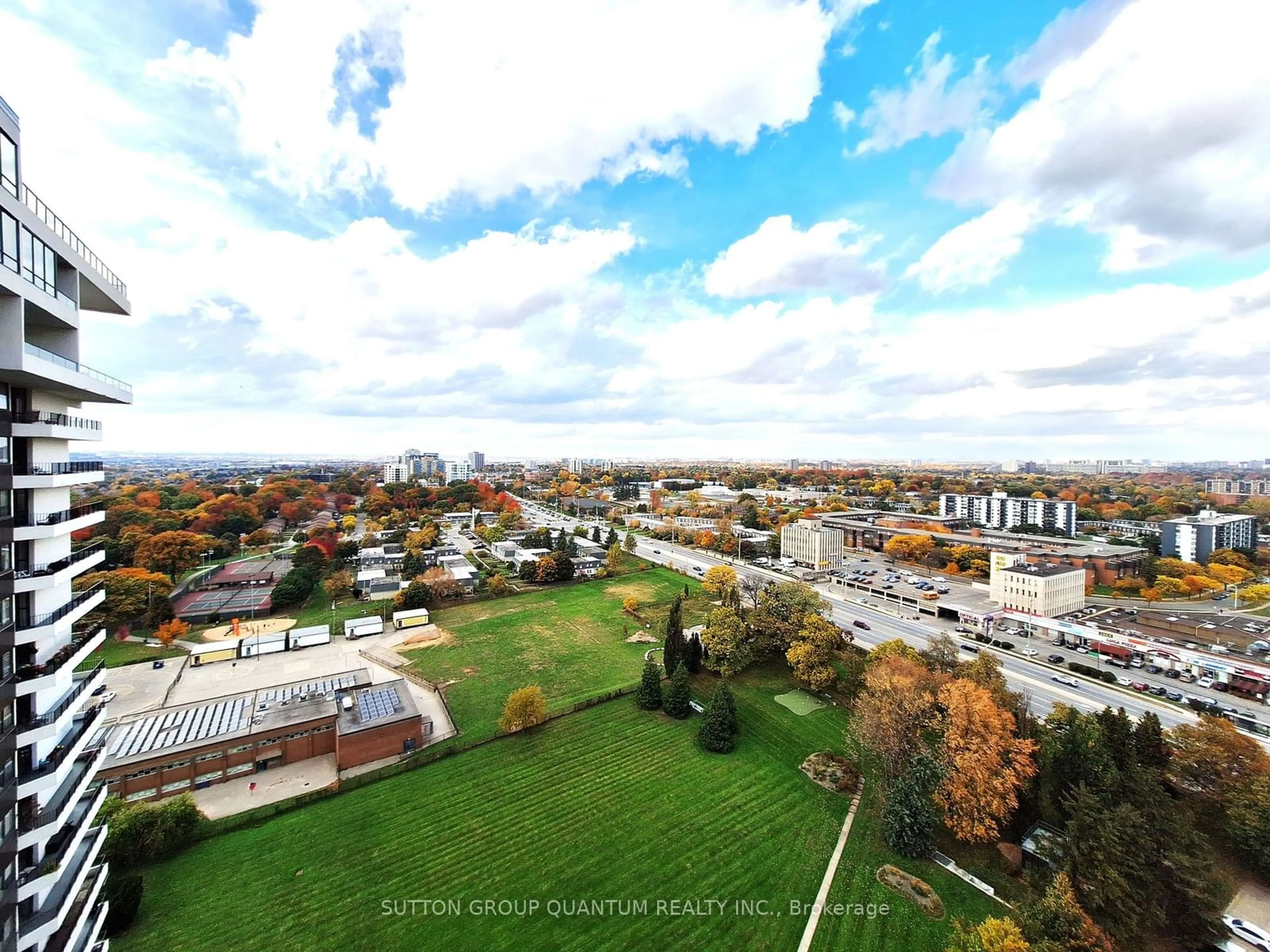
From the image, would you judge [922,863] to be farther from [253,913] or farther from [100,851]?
[100,851]

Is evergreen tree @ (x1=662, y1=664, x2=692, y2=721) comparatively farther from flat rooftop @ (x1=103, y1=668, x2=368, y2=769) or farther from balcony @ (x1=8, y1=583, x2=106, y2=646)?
balcony @ (x1=8, y1=583, x2=106, y2=646)

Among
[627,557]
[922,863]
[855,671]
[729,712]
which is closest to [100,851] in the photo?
[729,712]

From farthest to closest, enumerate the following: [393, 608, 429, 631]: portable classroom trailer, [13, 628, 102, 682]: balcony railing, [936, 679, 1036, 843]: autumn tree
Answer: [393, 608, 429, 631]: portable classroom trailer
[936, 679, 1036, 843]: autumn tree
[13, 628, 102, 682]: balcony railing

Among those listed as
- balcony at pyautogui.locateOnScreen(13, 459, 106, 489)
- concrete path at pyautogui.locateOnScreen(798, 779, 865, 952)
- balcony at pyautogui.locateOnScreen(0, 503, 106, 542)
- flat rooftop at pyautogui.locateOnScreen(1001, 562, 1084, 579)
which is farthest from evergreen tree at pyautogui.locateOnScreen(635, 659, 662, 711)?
flat rooftop at pyautogui.locateOnScreen(1001, 562, 1084, 579)

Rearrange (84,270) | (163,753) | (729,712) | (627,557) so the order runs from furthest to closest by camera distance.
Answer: (627,557) → (729,712) → (163,753) → (84,270)

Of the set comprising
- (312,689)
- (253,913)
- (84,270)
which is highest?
(84,270)

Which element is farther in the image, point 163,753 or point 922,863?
point 163,753
